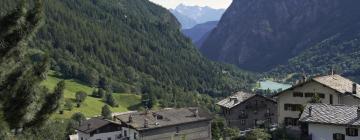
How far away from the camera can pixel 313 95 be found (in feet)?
207

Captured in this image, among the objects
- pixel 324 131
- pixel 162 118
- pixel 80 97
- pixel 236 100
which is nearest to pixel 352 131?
pixel 324 131

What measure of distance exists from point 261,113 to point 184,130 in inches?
617

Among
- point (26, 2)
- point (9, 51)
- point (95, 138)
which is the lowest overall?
point (95, 138)

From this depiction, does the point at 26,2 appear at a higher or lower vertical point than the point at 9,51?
higher

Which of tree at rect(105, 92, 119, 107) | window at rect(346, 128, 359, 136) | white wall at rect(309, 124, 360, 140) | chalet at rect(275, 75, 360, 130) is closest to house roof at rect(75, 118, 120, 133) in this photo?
chalet at rect(275, 75, 360, 130)

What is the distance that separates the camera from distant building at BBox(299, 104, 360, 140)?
153ft

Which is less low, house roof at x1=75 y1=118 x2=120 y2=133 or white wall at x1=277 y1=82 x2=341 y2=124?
white wall at x1=277 y1=82 x2=341 y2=124

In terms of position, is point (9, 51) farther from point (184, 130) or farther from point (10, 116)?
point (184, 130)

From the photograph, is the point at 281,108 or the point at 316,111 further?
the point at 281,108

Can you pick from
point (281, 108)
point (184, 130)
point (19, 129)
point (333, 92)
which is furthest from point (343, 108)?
point (184, 130)

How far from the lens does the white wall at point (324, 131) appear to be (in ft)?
155

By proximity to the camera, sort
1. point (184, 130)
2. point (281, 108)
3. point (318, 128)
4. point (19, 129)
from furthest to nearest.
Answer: point (184, 130) < point (281, 108) < point (318, 128) < point (19, 129)

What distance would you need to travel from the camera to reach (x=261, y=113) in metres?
92.6

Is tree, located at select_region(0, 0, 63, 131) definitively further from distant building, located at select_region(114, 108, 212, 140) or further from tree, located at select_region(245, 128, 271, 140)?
distant building, located at select_region(114, 108, 212, 140)
